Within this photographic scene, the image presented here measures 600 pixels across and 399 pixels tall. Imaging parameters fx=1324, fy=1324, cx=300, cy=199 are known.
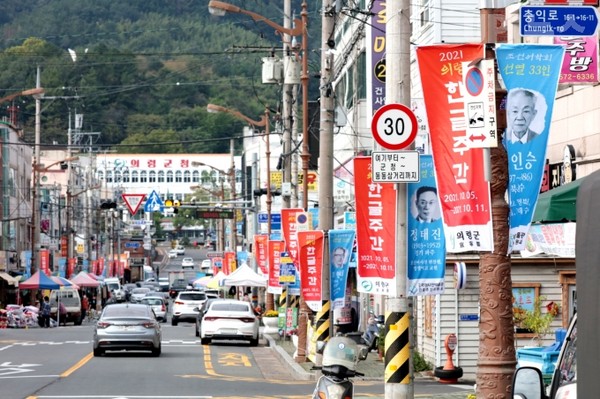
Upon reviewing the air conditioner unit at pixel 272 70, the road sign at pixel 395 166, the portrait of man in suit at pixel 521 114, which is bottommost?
the road sign at pixel 395 166

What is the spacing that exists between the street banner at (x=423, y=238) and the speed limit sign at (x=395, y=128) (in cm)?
100

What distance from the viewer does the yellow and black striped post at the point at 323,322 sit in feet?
99.9

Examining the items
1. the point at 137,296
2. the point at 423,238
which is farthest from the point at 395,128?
the point at 137,296

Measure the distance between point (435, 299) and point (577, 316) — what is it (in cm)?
2283

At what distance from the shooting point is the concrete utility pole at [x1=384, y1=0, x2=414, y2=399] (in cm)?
1720

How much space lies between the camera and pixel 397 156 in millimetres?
17281

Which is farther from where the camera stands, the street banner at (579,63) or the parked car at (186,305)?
the parked car at (186,305)

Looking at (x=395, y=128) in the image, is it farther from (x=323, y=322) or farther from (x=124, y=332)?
(x=124, y=332)

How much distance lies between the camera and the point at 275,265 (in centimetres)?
4438

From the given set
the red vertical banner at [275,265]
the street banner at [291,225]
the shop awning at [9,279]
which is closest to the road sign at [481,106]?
the street banner at [291,225]

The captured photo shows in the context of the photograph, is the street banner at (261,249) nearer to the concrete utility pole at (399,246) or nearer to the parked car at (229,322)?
the parked car at (229,322)

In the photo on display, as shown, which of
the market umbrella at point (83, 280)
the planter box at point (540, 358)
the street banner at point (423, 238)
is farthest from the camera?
the market umbrella at point (83, 280)

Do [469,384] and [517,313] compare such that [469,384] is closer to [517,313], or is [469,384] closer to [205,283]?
[517,313]

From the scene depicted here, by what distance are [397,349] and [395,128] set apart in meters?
Answer: 2.90
